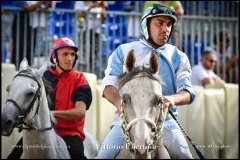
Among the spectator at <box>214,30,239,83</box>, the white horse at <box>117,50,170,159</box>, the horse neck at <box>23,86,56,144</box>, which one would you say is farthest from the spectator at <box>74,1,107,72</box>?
the white horse at <box>117,50,170,159</box>

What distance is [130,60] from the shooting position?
2506 mm

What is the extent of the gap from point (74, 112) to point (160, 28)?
570 mm

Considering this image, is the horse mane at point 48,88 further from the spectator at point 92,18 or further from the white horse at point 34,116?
the spectator at point 92,18

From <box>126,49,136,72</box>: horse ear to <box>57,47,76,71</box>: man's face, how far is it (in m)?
0.40

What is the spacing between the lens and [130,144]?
7.93ft

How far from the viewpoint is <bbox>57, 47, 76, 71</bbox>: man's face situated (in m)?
2.82

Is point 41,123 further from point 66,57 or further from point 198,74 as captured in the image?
point 198,74

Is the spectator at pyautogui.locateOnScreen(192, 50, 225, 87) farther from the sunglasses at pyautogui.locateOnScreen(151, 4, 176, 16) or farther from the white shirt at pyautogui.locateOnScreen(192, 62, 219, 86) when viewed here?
the sunglasses at pyautogui.locateOnScreen(151, 4, 176, 16)

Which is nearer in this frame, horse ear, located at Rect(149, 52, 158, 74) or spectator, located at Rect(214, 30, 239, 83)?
horse ear, located at Rect(149, 52, 158, 74)

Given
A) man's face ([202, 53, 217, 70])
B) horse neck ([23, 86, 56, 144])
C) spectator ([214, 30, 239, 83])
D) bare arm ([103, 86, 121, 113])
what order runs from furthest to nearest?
spectator ([214, 30, 239, 83]), man's face ([202, 53, 217, 70]), horse neck ([23, 86, 56, 144]), bare arm ([103, 86, 121, 113])

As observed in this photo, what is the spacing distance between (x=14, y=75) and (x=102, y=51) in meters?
1.53

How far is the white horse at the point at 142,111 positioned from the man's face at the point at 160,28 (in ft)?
0.48

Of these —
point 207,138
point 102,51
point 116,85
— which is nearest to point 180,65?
point 116,85

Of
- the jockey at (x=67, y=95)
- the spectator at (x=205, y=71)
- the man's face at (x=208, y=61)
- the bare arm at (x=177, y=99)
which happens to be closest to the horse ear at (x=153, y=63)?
the bare arm at (x=177, y=99)
